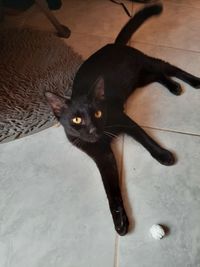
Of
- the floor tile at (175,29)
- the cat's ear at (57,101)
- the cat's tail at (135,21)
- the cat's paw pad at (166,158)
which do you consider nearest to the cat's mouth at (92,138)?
the cat's ear at (57,101)

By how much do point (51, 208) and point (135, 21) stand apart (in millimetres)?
911

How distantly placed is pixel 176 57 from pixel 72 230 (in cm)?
95

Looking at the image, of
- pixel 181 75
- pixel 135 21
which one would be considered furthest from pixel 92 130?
pixel 135 21

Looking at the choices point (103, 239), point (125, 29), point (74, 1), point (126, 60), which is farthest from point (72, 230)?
point (74, 1)

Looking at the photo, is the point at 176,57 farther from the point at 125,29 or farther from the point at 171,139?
the point at 171,139

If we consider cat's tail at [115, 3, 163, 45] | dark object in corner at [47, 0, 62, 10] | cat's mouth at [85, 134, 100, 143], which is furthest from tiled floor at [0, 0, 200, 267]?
dark object in corner at [47, 0, 62, 10]

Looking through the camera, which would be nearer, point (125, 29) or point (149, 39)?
point (125, 29)

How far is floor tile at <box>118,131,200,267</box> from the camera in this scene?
2.46ft

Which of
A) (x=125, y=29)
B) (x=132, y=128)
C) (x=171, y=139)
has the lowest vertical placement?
(x=171, y=139)

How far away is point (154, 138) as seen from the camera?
100 centimetres

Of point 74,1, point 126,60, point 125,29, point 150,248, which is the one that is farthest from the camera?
point 74,1

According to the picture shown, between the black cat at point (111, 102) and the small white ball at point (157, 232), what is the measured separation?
0.08 meters

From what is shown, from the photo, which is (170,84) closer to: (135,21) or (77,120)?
(135,21)

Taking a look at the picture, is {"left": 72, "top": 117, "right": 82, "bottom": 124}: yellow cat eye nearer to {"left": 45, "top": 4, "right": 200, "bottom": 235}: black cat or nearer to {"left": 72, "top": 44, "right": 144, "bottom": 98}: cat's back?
{"left": 45, "top": 4, "right": 200, "bottom": 235}: black cat
